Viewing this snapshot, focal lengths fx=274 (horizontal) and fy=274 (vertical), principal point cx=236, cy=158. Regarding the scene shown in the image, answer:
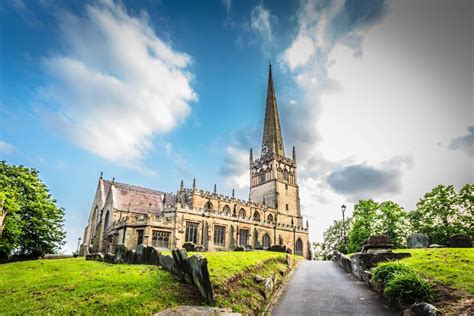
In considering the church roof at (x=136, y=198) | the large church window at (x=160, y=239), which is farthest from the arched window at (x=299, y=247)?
the large church window at (x=160, y=239)

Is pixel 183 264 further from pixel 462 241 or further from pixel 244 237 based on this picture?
pixel 244 237

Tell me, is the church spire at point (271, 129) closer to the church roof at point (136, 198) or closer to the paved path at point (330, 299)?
the church roof at point (136, 198)

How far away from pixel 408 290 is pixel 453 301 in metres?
0.94

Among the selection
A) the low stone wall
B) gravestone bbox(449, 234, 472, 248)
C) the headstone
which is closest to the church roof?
the headstone

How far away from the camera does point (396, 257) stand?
11656 mm

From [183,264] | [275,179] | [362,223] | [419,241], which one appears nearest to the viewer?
[183,264]

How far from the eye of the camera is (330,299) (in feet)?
29.4

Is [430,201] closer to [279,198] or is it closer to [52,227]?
[279,198]

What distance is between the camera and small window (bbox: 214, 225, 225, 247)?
117 ft

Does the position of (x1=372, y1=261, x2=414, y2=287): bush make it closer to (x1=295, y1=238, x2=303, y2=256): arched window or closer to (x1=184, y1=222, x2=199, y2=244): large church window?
(x1=184, y1=222, x2=199, y2=244): large church window

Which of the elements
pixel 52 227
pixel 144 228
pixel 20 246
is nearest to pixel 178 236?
pixel 144 228

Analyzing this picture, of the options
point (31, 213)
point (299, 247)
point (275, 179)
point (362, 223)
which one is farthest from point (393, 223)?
point (31, 213)

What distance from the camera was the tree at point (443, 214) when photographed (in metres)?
30.4

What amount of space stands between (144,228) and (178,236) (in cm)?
433
